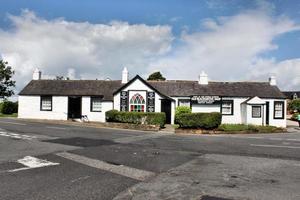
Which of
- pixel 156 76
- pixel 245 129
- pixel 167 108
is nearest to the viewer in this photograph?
pixel 245 129

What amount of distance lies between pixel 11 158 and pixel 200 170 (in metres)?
6.34

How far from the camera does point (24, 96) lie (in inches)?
1612

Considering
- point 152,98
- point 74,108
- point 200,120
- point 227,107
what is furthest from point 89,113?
point 200,120

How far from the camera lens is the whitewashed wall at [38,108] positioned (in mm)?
40438

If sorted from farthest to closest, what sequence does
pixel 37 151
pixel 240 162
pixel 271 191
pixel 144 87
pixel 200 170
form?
pixel 144 87 < pixel 37 151 < pixel 240 162 < pixel 200 170 < pixel 271 191

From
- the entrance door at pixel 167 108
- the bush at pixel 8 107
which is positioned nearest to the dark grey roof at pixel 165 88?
the entrance door at pixel 167 108

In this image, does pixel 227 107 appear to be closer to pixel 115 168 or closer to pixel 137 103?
pixel 137 103

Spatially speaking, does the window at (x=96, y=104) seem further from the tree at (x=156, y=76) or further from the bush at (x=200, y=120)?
the tree at (x=156, y=76)

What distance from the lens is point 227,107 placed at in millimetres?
38781

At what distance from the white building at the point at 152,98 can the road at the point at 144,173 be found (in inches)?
842

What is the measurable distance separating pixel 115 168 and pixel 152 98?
26.0 meters

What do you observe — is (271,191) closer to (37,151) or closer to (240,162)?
(240,162)

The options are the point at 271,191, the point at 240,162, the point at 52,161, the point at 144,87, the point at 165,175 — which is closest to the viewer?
the point at 271,191

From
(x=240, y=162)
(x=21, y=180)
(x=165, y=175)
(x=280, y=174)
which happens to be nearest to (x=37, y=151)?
(x=21, y=180)
